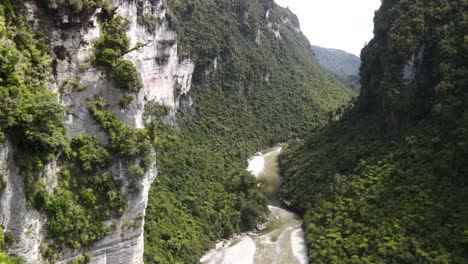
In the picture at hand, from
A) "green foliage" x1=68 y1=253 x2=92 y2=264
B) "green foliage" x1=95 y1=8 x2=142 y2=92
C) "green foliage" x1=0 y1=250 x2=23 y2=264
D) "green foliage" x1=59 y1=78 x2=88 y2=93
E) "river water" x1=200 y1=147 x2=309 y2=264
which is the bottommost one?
"river water" x1=200 y1=147 x2=309 y2=264

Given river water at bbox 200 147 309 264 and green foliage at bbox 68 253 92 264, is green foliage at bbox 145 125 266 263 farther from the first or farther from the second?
green foliage at bbox 68 253 92 264

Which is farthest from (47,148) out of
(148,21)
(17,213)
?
(148,21)

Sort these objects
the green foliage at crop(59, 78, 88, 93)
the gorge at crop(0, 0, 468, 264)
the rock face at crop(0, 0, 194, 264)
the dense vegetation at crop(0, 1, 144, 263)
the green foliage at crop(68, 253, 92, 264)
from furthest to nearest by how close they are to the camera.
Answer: the green foliage at crop(68, 253, 92, 264) → the green foliage at crop(59, 78, 88, 93) → the gorge at crop(0, 0, 468, 264) → the rock face at crop(0, 0, 194, 264) → the dense vegetation at crop(0, 1, 144, 263)

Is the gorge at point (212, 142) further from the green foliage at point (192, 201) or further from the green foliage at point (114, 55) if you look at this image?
the green foliage at point (192, 201)

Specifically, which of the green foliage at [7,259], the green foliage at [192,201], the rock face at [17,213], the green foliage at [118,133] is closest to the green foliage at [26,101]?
the rock face at [17,213]

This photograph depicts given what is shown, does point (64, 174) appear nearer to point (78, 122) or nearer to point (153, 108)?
point (78, 122)

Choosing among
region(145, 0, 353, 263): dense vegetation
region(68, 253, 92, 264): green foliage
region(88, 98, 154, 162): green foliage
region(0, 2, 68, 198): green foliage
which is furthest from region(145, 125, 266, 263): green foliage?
region(0, 2, 68, 198): green foliage
